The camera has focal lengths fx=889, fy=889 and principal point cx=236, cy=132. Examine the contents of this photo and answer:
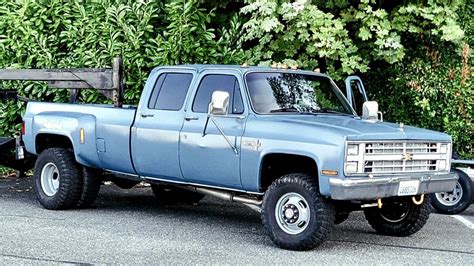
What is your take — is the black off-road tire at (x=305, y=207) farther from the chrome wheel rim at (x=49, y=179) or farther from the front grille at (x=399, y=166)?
the chrome wheel rim at (x=49, y=179)

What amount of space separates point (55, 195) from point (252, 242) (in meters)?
3.23

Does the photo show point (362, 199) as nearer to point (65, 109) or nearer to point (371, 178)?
point (371, 178)

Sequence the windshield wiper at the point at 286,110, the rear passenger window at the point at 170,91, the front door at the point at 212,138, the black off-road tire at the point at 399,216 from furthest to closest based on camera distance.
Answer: the rear passenger window at the point at 170,91 → the black off-road tire at the point at 399,216 → the windshield wiper at the point at 286,110 → the front door at the point at 212,138

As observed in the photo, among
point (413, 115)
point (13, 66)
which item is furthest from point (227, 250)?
point (13, 66)

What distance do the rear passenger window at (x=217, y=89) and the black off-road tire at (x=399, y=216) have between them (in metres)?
1.90

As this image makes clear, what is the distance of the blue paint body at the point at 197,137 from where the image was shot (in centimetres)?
869

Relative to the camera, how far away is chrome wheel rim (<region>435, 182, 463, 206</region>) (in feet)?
38.8

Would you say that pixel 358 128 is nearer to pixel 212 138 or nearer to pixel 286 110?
pixel 286 110

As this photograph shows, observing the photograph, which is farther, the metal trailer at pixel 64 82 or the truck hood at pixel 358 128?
the metal trailer at pixel 64 82

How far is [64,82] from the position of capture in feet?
39.8

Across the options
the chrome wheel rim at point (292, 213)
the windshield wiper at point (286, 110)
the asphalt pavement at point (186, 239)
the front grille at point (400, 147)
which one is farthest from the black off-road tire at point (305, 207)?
the windshield wiper at point (286, 110)

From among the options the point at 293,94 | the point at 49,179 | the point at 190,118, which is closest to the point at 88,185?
the point at 49,179

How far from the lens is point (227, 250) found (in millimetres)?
8648

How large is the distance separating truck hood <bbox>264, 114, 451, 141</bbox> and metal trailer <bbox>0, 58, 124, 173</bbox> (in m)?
2.98
